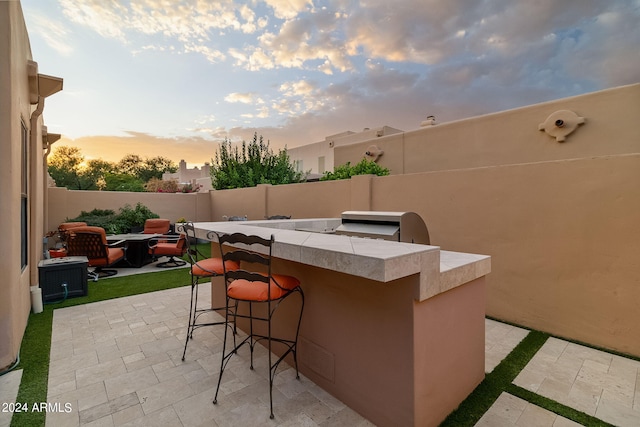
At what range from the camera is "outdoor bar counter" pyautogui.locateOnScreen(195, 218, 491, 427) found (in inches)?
64.0

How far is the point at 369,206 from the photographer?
5457 mm

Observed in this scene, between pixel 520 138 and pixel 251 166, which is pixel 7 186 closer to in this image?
pixel 520 138

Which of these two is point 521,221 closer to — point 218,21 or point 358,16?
point 358,16

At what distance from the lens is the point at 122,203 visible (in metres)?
10.8

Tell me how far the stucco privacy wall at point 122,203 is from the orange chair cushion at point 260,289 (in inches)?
430

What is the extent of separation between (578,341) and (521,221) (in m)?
1.44

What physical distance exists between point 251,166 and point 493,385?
38.4 feet

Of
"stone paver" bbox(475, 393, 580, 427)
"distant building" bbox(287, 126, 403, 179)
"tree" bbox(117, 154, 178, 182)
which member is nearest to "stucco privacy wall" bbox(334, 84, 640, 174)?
"distant building" bbox(287, 126, 403, 179)

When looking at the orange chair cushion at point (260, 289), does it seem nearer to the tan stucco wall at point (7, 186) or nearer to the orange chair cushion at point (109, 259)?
the tan stucco wall at point (7, 186)

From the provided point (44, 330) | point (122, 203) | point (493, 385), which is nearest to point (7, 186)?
point (44, 330)

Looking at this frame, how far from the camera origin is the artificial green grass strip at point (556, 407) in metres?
1.91

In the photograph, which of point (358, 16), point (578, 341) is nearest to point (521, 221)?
point (578, 341)

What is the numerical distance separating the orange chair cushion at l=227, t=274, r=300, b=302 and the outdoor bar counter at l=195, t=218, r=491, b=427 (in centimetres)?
25

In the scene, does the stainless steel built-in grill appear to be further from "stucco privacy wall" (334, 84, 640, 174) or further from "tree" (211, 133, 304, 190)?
"tree" (211, 133, 304, 190)
